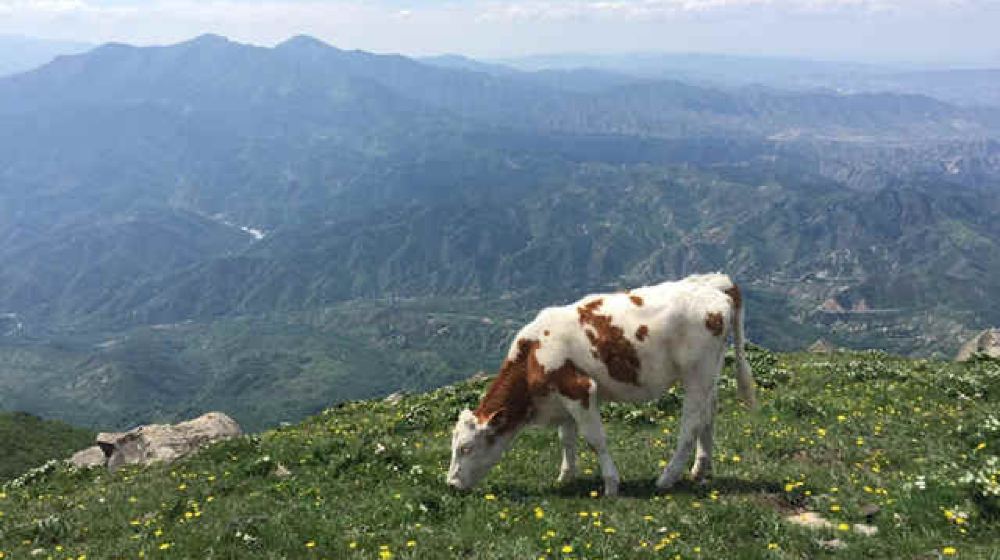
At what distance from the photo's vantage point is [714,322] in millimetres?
14484

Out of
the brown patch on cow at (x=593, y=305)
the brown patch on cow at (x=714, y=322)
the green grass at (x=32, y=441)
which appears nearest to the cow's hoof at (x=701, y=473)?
the brown patch on cow at (x=714, y=322)

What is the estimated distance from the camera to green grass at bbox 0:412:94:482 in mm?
84812

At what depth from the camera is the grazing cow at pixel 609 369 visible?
1452 cm

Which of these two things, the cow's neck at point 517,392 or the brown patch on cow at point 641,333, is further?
the cow's neck at point 517,392

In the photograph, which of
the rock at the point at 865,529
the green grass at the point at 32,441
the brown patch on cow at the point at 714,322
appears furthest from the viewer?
the green grass at the point at 32,441

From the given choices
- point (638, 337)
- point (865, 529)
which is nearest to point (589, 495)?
point (638, 337)

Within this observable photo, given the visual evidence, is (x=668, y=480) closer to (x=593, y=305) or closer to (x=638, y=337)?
(x=638, y=337)

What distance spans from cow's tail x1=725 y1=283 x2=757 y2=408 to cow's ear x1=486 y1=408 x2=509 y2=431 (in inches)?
214

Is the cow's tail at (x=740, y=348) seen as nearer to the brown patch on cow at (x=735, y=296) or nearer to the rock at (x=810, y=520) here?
the brown patch on cow at (x=735, y=296)

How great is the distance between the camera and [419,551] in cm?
1122

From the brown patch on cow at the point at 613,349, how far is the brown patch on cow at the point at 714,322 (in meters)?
1.61

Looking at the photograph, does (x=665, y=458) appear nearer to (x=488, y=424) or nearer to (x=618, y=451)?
(x=618, y=451)

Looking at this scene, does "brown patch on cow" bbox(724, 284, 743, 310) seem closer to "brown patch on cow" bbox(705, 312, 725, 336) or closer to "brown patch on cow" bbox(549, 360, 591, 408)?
"brown patch on cow" bbox(705, 312, 725, 336)

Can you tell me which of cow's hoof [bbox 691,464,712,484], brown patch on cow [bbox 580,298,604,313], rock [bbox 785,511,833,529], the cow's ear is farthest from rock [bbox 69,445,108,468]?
rock [bbox 785,511,833,529]
